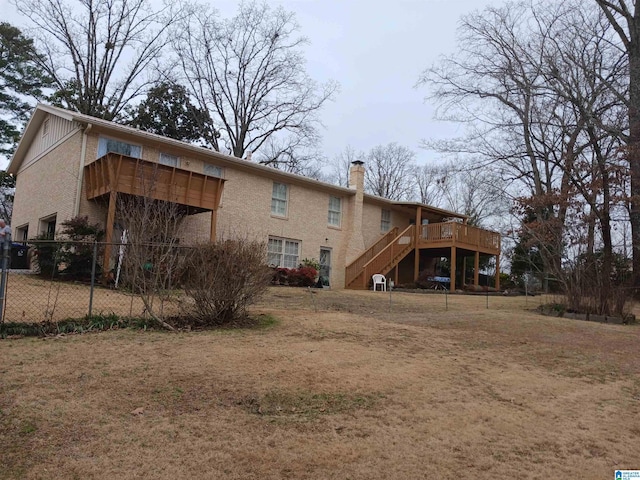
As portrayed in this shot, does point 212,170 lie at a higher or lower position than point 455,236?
higher

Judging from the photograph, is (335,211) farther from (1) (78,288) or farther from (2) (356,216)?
(1) (78,288)

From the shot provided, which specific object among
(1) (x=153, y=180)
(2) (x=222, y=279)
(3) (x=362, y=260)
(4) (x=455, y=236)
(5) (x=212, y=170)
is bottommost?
(2) (x=222, y=279)

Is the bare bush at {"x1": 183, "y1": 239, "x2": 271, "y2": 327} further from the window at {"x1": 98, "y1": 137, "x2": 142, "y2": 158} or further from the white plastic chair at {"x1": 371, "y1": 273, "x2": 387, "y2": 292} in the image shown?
the white plastic chair at {"x1": 371, "y1": 273, "x2": 387, "y2": 292}

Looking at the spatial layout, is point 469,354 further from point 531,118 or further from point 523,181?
point 523,181

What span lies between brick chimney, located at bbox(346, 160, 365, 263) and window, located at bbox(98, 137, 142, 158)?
10.3 metres

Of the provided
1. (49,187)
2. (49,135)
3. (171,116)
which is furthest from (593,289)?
(171,116)

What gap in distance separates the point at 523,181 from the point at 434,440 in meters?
27.4

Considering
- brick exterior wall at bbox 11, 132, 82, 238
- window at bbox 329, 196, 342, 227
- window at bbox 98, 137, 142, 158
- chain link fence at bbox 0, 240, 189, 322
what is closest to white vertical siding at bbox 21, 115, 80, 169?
brick exterior wall at bbox 11, 132, 82, 238

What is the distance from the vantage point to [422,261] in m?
27.1

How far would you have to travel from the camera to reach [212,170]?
17969mm

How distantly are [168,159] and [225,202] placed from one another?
102 inches

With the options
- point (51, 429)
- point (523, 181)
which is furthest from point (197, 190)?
point (523, 181)

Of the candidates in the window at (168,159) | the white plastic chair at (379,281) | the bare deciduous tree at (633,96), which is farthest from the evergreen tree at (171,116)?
the bare deciduous tree at (633,96)

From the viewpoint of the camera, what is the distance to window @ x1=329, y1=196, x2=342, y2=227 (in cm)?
2245
